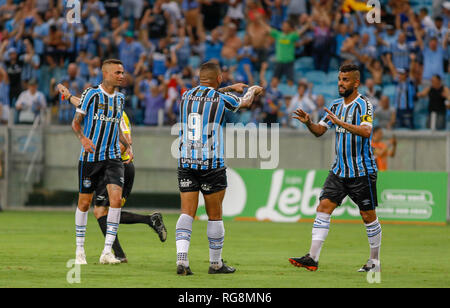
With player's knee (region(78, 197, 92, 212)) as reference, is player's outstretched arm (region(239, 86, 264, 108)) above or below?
above

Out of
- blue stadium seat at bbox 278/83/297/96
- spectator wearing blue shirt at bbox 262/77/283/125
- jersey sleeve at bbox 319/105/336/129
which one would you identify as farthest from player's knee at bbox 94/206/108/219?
blue stadium seat at bbox 278/83/297/96

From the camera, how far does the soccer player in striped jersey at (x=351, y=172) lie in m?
10.2

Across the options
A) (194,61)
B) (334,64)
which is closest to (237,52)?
(194,61)

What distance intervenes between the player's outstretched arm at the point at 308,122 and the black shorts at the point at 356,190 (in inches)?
21.2

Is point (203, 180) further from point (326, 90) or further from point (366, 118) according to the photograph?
point (326, 90)

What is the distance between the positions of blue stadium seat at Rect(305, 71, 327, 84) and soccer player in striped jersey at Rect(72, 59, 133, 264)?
13492mm

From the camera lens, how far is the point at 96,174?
10766 mm

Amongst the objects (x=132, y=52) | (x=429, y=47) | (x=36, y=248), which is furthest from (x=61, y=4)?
(x=36, y=248)

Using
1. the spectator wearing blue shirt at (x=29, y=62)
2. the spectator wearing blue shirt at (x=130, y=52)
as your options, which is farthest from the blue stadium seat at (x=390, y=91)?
the spectator wearing blue shirt at (x=29, y=62)

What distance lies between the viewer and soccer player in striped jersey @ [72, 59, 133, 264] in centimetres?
1066

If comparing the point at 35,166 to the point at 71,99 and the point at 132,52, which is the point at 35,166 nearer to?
the point at 132,52

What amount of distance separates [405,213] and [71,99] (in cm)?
1069

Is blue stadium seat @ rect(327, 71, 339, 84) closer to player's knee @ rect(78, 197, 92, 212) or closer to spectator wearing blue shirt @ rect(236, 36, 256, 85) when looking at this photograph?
spectator wearing blue shirt @ rect(236, 36, 256, 85)

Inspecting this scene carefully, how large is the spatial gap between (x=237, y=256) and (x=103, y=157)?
2.54 metres
